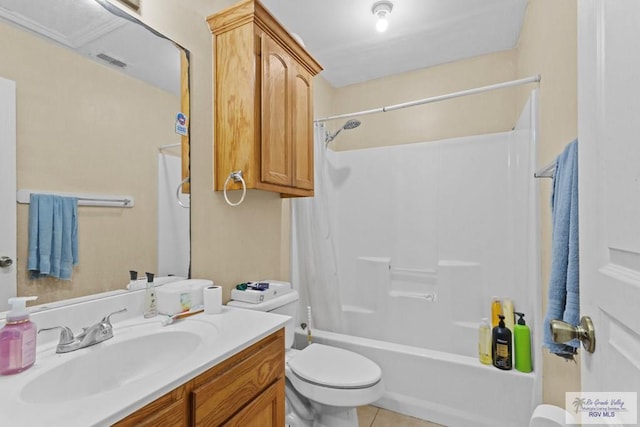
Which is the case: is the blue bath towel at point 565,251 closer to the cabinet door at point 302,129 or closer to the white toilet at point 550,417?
the white toilet at point 550,417

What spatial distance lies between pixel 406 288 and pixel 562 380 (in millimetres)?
1147

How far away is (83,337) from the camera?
937 mm

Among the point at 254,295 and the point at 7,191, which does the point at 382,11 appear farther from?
the point at 7,191

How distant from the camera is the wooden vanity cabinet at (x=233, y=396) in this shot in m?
0.73

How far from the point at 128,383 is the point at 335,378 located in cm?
96

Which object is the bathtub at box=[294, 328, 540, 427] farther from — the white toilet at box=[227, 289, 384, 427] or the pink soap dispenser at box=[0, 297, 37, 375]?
the pink soap dispenser at box=[0, 297, 37, 375]

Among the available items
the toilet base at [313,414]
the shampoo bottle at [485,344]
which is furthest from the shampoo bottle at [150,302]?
the shampoo bottle at [485,344]

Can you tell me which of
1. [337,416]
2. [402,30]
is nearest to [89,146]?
[337,416]

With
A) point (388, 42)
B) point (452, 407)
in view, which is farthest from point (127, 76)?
point (452, 407)

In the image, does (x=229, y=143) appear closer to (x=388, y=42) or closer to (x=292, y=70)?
(x=292, y=70)

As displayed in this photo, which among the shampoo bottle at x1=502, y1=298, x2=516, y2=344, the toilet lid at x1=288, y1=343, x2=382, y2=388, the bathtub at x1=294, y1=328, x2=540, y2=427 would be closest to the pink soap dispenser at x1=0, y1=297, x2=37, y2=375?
the toilet lid at x1=288, y1=343, x2=382, y2=388

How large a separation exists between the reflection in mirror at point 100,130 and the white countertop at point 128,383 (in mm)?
252

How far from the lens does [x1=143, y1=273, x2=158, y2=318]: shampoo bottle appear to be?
4.01ft

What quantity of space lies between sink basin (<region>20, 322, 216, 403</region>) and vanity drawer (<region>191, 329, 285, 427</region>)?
16 cm
